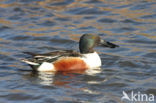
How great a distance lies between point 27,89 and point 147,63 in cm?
263

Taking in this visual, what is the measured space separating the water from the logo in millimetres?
112

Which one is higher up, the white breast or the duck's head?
the duck's head

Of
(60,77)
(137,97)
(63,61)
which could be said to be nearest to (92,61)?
(63,61)

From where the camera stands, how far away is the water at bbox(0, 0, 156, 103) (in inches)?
295

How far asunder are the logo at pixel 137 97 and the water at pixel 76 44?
11 centimetres

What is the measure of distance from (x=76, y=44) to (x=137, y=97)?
3806 mm

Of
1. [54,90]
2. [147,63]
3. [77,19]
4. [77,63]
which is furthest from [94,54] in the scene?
[77,19]

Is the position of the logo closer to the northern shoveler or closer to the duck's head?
the northern shoveler

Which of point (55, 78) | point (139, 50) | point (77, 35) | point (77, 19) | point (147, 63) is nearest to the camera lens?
point (55, 78)

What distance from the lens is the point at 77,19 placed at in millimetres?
12430

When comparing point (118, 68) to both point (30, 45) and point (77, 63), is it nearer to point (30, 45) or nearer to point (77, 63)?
point (77, 63)

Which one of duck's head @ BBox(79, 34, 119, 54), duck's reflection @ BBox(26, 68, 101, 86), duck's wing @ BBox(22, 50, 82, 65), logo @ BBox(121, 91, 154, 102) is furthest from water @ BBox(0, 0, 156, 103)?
duck's head @ BBox(79, 34, 119, 54)

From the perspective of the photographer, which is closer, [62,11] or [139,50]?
[139,50]

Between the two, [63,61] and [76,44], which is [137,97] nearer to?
[63,61]
